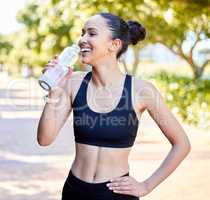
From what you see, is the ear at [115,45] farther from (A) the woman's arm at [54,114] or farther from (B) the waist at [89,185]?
(B) the waist at [89,185]

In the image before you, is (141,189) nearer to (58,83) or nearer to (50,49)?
(58,83)

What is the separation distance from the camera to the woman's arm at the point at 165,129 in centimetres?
225

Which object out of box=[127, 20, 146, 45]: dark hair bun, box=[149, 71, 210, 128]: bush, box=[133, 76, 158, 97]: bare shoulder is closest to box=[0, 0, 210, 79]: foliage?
box=[149, 71, 210, 128]: bush

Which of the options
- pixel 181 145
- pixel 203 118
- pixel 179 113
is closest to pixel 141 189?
pixel 181 145

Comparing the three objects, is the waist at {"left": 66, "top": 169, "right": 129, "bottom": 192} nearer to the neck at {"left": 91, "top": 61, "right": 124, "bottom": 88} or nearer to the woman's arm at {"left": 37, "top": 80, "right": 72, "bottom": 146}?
the woman's arm at {"left": 37, "top": 80, "right": 72, "bottom": 146}

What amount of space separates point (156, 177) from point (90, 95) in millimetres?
494

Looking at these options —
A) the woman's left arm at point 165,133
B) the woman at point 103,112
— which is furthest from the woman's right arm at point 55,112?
the woman's left arm at point 165,133

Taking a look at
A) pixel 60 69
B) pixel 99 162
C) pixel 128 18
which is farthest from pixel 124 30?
pixel 128 18

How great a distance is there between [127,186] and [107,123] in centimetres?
30

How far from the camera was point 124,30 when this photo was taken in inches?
90.4

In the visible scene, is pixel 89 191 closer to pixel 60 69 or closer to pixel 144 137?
pixel 60 69

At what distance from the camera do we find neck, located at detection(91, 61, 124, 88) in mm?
2258

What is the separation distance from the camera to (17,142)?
10.6 meters

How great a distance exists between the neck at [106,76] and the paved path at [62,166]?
381cm
